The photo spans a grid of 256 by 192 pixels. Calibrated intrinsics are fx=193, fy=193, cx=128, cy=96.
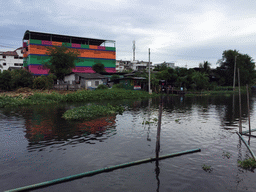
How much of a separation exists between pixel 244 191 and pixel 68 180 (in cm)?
533

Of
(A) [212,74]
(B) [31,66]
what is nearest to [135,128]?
(B) [31,66]

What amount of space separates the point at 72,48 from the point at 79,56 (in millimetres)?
5440

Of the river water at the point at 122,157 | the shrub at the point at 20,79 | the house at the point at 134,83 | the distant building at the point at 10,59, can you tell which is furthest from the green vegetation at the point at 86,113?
the distant building at the point at 10,59

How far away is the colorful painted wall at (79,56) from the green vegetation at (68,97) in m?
17.6

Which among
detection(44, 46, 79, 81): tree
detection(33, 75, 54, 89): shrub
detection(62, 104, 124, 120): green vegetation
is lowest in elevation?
detection(62, 104, 124, 120): green vegetation

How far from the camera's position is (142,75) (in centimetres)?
4903

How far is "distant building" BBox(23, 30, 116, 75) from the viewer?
53.6 meters

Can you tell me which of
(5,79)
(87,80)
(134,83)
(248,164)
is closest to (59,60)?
(87,80)

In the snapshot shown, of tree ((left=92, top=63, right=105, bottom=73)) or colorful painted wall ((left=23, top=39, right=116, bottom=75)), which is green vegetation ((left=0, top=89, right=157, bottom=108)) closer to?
colorful painted wall ((left=23, top=39, right=116, bottom=75))

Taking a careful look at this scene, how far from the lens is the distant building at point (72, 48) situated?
53575mm

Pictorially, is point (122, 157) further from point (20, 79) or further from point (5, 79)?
point (5, 79)

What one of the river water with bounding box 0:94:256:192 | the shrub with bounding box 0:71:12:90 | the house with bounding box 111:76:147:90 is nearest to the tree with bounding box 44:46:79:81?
the shrub with bounding box 0:71:12:90

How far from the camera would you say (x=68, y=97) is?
99.5 feet

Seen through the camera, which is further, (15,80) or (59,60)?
(59,60)
